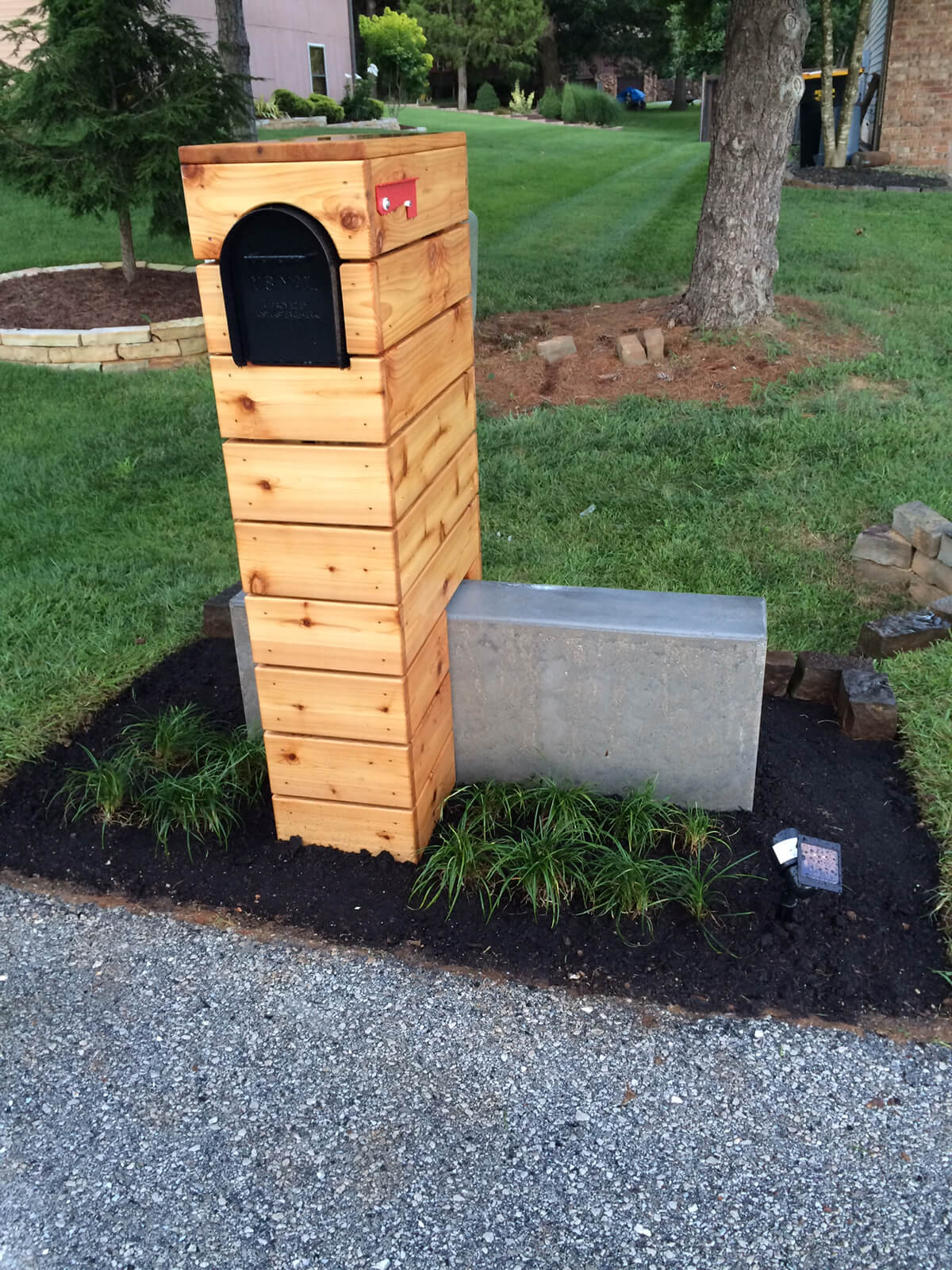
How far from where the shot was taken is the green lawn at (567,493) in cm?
424

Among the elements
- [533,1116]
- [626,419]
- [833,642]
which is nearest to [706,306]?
[626,419]

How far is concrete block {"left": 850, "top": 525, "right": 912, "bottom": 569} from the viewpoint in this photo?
4449 mm

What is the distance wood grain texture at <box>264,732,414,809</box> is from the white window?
31084 millimetres

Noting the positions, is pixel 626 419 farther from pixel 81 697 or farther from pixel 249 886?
pixel 249 886

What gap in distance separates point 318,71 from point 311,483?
31945 millimetres

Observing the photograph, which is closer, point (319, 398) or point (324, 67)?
point (319, 398)

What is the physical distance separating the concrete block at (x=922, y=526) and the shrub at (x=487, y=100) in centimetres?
4015

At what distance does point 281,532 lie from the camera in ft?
8.47

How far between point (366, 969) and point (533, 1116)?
1.99 feet

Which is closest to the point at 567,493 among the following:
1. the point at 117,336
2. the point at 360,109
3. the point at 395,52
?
the point at 117,336

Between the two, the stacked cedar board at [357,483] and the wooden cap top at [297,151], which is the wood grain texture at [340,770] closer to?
the stacked cedar board at [357,483]

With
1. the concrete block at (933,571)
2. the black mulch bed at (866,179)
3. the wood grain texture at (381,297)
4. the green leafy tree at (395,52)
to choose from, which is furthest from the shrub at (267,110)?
the wood grain texture at (381,297)

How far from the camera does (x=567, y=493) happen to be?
5461 millimetres

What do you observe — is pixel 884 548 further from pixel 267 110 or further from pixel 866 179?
pixel 267 110
